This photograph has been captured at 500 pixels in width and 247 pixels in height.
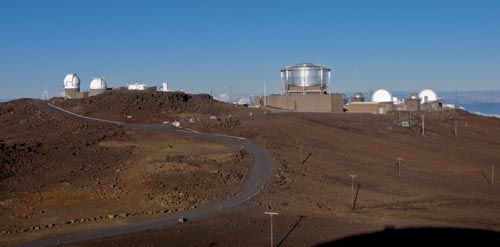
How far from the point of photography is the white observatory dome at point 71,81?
302ft

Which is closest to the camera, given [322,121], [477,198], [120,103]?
[477,198]

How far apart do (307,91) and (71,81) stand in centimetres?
3916

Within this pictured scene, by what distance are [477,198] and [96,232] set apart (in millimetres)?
23125

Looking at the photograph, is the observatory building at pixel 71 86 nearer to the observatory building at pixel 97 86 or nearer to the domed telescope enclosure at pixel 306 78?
the observatory building at pixel 97 86

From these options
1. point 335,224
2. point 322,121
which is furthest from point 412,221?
point 322,121

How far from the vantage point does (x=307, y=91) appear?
279ft

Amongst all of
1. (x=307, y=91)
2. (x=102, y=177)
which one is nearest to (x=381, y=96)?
(x=307, y=91)

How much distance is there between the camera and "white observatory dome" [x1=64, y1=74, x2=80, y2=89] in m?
92.1

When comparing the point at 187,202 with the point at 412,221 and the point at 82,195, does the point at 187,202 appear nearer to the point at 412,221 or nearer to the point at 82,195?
the point at 82,195

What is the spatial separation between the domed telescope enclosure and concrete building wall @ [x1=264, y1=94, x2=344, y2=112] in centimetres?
179

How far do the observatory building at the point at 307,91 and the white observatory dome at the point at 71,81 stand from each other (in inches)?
1310

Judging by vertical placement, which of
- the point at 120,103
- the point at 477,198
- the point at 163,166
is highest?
the point at 120,103

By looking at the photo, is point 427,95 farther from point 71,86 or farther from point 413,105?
point 71,86

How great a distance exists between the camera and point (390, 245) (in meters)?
22.6
